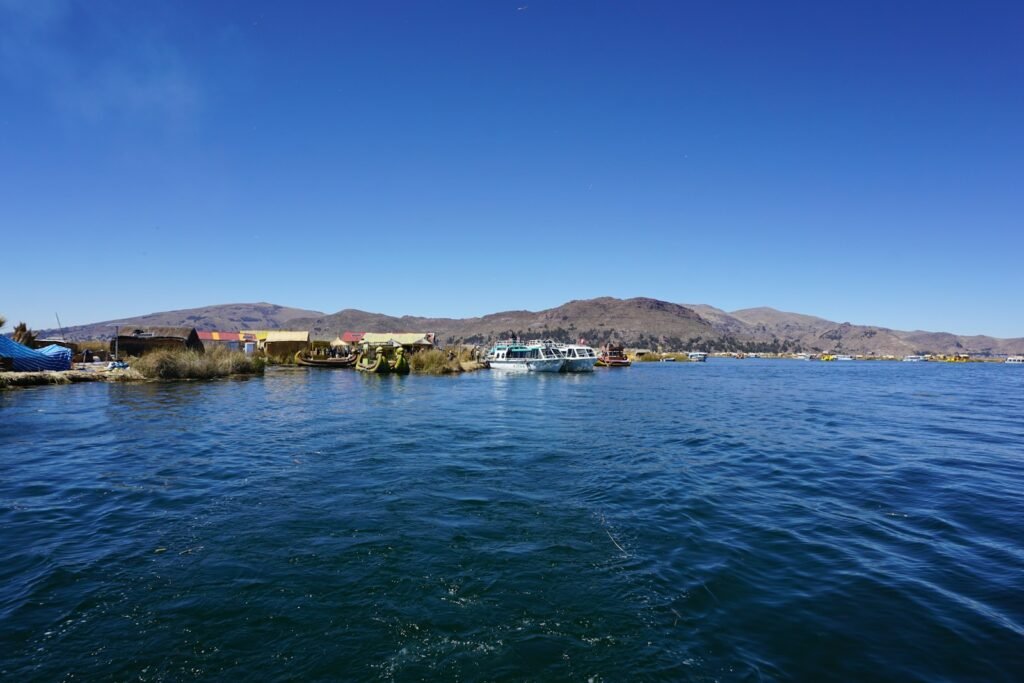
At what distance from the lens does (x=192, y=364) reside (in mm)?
36781

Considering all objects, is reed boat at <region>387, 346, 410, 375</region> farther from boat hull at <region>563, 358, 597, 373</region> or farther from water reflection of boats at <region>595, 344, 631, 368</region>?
water reflection of boats at <region>595, 344, 631, 368</region>

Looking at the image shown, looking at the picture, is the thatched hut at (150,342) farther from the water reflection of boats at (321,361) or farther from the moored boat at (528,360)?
the moored boat at (528,360)

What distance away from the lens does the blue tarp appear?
32.4m

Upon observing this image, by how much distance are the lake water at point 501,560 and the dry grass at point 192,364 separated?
2156 centimetres

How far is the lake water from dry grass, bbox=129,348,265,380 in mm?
21560

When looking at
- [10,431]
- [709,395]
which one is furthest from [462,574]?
[709,395]

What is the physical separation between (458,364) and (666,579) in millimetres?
52682

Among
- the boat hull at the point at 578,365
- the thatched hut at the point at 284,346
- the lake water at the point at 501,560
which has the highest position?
the thatched hut at the point at 284,346

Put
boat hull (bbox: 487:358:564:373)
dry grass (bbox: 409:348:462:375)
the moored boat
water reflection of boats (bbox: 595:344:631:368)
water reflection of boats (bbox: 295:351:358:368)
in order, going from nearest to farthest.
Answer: dry grass (bbox: 409:348:462:375)
water reflection of boats (bbox: 295:351:358:368)
boat hull (bbox: 487:358:564:373)
the moored boat
water reflection of boats (bbox: 595:344:631:368)

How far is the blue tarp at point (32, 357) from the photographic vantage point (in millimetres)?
32438

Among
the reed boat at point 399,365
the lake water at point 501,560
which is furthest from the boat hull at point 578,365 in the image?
the lake water at point 501,560

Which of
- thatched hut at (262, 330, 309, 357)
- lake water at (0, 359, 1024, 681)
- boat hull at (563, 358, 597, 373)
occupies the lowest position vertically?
lake water at (0, 359, 1024, 681)

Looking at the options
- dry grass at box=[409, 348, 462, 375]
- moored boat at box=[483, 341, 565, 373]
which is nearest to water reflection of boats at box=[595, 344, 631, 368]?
moored boat at box=[483, 341, 565, 373]

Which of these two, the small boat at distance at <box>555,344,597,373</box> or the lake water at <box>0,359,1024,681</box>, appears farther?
the small boat at distance at <box>555,344,597,373</box>
